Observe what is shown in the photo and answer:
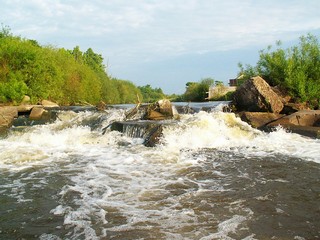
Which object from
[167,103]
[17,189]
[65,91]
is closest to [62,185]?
[17,189]

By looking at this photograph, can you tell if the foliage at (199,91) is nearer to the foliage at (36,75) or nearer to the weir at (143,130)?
the foliage at (36,75)

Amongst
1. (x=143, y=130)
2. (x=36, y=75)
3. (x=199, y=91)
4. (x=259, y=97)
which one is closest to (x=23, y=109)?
(x=36, y=75)

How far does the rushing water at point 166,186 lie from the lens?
418 cm

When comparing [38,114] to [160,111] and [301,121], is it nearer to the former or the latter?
[160,111]

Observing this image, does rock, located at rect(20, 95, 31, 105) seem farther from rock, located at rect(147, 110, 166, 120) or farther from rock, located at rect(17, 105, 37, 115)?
rock, located at rect(147, 110, 166, 120)

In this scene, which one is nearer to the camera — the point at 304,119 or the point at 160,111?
the point at 304,119

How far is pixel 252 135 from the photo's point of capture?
38.8ft

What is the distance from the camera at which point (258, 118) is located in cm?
1336

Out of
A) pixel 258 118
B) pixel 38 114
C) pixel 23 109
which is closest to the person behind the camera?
pixel 258 118

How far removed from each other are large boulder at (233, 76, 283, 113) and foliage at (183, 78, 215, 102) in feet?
69.0

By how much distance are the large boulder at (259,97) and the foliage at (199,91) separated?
2104cm

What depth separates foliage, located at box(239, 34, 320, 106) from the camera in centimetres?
1485

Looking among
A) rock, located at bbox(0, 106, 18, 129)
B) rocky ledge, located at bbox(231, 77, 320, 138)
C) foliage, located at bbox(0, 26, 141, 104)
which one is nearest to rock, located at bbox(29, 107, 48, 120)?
rock, located at bbox(0, 106, 18, 129)

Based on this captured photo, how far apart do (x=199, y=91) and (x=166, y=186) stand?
31712 mm
